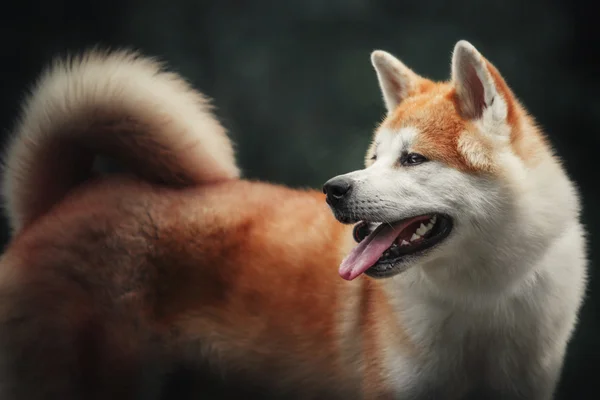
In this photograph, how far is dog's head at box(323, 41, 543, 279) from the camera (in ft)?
4.88

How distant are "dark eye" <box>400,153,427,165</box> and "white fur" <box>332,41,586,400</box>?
16 mm

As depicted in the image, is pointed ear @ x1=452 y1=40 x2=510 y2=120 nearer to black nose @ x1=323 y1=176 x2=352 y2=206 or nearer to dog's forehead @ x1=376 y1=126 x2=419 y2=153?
dog's forehead @ x1=376 y1=126 x2=419 y2=153

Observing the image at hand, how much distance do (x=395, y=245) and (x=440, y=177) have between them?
176mm

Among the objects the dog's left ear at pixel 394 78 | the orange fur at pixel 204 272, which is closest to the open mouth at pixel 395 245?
the orange fur at pixel 204 272

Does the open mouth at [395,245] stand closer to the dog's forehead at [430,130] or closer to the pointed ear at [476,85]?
the dog's forehead at [430,130]

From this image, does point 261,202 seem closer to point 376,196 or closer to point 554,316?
point 376,196

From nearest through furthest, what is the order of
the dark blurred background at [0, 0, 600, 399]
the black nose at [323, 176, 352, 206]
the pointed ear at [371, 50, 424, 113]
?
the black nose at [323, 176, 352, 206] < the pointed ear at [371, 50, 424, 113] < the dark blurred background at [0, 0, 600, 399]

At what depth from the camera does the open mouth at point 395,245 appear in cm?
151

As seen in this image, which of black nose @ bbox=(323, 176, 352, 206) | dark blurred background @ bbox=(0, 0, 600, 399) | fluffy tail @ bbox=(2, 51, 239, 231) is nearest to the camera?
black nose @ bbox=(323, 176, 352, 206)

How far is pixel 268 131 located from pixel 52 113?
0.67 metres

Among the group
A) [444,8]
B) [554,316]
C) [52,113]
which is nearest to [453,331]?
[554,316]

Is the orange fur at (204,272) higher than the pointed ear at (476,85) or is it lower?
lower

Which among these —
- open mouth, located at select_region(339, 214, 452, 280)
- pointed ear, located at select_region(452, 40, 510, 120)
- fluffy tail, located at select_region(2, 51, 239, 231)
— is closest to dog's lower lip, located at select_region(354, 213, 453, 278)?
open mouth, located at select_region(339, 214, 452, 280)

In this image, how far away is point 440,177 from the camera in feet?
4.94
